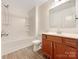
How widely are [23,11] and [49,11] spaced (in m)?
1.69

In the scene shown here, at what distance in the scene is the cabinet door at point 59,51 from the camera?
2311 mm

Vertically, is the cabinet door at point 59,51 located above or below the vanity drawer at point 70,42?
below

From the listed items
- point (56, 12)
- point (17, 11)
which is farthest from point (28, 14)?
point (56, 12)

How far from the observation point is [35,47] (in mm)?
4707

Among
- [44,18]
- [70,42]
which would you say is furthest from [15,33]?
[70,42]

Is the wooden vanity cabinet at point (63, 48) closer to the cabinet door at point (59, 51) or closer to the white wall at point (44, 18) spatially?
the cabinet door at point (59, 51)

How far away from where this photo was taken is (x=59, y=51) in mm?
2475

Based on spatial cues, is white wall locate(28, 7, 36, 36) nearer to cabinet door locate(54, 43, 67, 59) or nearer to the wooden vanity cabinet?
the wooden vanity cabinet

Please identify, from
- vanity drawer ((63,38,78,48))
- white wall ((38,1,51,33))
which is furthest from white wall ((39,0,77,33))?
vanity drawer ((63,38,78,48))

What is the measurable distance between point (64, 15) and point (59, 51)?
124cm

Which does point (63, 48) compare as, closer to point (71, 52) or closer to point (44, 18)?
point (71, 52)

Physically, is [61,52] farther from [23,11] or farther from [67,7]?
[23,11]

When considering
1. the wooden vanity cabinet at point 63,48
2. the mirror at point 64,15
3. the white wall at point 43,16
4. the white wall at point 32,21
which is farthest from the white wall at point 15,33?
the wooden vanity cabinet at point 63,48

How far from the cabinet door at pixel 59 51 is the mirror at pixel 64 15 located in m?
0.71
